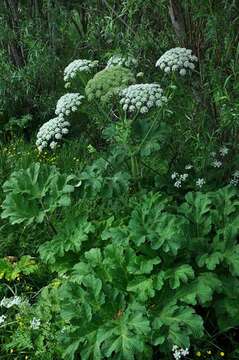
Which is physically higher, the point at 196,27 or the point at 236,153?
the point at 196,27

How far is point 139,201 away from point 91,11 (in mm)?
2476

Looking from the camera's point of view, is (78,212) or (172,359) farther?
(78,212)

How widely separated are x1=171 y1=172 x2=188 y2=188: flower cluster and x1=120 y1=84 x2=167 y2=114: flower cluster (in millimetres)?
653

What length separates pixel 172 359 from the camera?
3166 millimetres

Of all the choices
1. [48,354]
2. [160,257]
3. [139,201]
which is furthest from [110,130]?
[48,354]

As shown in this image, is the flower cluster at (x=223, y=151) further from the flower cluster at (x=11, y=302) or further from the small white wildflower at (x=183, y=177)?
the flower cluster at (x=11, y=302)

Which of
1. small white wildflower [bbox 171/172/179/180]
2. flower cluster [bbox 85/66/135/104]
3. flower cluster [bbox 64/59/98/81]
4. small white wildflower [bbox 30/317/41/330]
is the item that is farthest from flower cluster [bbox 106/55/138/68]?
small white wildflower [bbox 30/317/41/330]

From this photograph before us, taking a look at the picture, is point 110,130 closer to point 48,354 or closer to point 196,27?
point 196,27

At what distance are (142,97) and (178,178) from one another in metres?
0.85

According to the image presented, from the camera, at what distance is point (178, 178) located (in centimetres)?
422

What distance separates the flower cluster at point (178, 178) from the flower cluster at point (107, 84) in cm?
76

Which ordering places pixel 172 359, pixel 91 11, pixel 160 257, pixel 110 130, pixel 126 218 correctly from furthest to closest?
pixel 91 11 → pixel 110 130 → pixel 126 218 → pixel 160 257 → pixel 172 359

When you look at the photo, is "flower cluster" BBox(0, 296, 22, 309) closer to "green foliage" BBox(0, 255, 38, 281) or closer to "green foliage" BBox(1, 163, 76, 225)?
"green foliage" BBox(0, 255, 38, 281)

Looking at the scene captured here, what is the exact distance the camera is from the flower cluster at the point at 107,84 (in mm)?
3711
